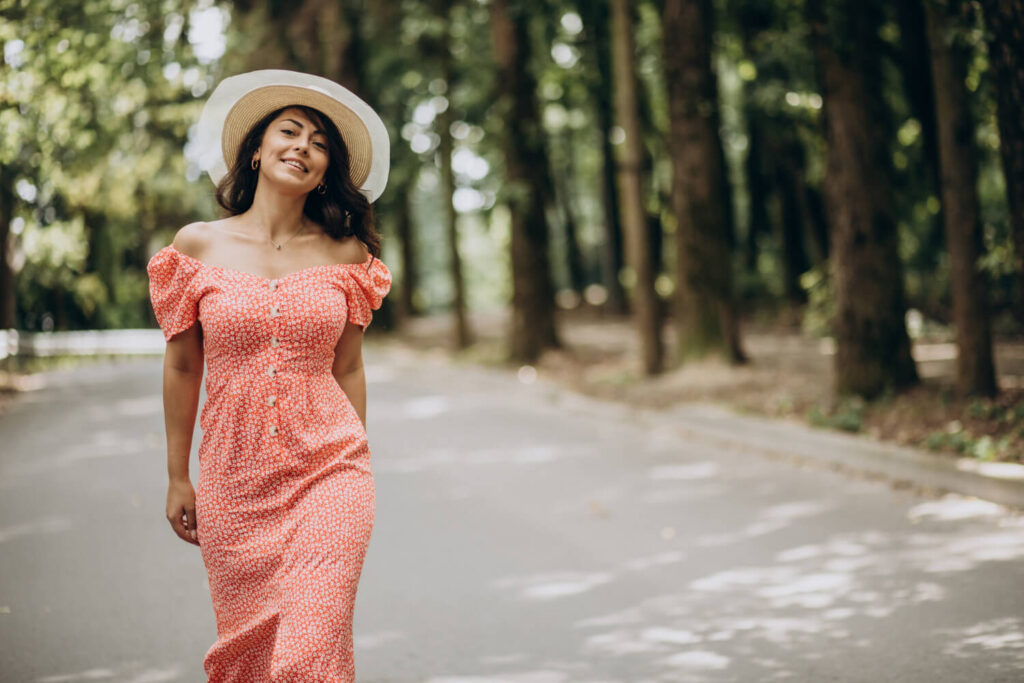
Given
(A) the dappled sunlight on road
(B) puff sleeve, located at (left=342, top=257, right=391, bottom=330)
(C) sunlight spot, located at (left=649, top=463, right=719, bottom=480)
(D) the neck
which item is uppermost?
(D) the neck

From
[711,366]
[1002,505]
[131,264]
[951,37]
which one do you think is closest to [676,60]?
[711,366]

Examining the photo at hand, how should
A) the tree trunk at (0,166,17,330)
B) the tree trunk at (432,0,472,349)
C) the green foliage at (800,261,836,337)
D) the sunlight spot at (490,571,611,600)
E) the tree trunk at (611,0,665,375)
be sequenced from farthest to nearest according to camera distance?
the tree trunk at (432,0,472,349)
the tree trunk at (0,166,17,330)
the tree trunk at (611,0,665,375)
the green foliage at (800,261,836,337)
the sunlight spot at (490,571,611,600)

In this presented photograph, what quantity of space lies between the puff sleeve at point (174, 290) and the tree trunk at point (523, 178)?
15.9 m

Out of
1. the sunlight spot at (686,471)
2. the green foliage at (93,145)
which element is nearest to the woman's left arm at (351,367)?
the sunlight spot at (686,471)

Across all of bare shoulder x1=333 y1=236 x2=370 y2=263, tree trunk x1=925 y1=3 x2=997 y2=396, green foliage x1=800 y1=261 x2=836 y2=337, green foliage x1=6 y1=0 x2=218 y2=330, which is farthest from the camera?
green foliage x1=800 y1=261 x2=836 y2=337

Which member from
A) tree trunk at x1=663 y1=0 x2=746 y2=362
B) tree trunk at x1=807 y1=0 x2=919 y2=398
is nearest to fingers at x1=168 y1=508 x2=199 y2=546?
tree trunk at x1=807 y1=0 x2=919 y2=398

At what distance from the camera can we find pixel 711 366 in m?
14.9

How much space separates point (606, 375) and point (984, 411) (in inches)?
299

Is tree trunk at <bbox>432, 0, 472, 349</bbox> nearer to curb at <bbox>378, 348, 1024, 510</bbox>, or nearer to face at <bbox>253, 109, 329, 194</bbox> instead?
curb at <bbox>378, 348, 1024, 510</bbox>

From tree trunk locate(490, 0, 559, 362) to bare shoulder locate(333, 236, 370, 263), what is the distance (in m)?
15.6

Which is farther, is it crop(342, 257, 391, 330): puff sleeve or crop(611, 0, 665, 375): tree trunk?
crop(611, 0, 665, 375): tree trunk

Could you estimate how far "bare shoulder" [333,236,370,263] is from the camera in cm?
385

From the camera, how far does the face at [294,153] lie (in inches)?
149

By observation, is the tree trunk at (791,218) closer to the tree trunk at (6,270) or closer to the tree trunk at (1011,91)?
the tree trunk at (6,270)
